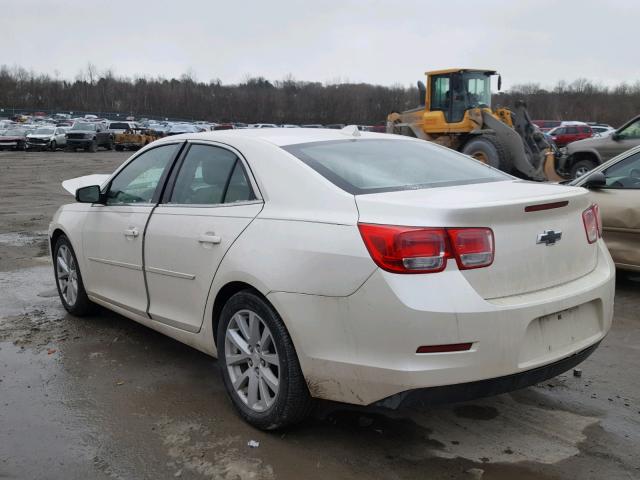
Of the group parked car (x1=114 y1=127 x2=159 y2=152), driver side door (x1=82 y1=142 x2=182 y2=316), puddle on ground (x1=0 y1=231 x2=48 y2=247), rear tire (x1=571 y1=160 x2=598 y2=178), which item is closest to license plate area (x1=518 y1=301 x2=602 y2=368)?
driver side door (x1=82 y1=142 x2=182 y2=316)

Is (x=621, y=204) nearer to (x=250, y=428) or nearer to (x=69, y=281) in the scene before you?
(x=250, y=428)

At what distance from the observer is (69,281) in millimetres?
5680

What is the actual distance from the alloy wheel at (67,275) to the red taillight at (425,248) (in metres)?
3.45

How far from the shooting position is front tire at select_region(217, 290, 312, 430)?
325 centimetres

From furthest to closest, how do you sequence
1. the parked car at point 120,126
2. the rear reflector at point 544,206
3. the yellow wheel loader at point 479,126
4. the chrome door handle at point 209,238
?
the parked car at point 120,126 < the yellow wheel loader at point 479,126 < the chrome door handle at point 209,238 < the rear reflector at point 544,206

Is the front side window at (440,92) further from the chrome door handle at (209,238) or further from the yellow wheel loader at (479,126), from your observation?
the chrome door handle at (209,238)

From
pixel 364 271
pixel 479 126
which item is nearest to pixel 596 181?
pixel 364 271

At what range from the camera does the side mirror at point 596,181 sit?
6.36 metres

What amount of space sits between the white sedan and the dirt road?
0.96ft

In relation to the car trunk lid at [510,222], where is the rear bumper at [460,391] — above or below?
below

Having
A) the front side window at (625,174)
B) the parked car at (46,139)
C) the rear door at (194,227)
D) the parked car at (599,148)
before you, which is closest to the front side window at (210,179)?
the rear door at (194,227)

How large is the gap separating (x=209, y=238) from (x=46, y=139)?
38574 millimetres

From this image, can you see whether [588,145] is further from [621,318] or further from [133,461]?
[133,461]

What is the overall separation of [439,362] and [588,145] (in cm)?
1296
